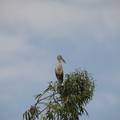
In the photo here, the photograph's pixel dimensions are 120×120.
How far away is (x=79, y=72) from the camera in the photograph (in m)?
29.0

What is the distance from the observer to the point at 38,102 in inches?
1129

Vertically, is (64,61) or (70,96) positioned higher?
(64,61)

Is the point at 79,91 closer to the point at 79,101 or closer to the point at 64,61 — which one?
the point at 79,101

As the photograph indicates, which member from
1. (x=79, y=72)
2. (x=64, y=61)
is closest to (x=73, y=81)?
(x=79, y=72)

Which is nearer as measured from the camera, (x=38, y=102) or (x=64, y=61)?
(x=38, y=102)

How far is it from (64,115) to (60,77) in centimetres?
189

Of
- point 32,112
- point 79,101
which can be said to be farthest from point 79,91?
point 32,112

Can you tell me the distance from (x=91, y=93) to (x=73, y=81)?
92 cm

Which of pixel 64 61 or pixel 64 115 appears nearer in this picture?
pixel 64 115

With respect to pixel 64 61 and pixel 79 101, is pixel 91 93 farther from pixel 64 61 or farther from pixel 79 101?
pixel 64 61

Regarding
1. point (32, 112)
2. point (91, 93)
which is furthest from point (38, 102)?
point (91, 93)

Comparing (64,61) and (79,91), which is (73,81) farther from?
(64,61)

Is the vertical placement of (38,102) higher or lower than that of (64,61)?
lower

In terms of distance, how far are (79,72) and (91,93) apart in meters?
1.05
